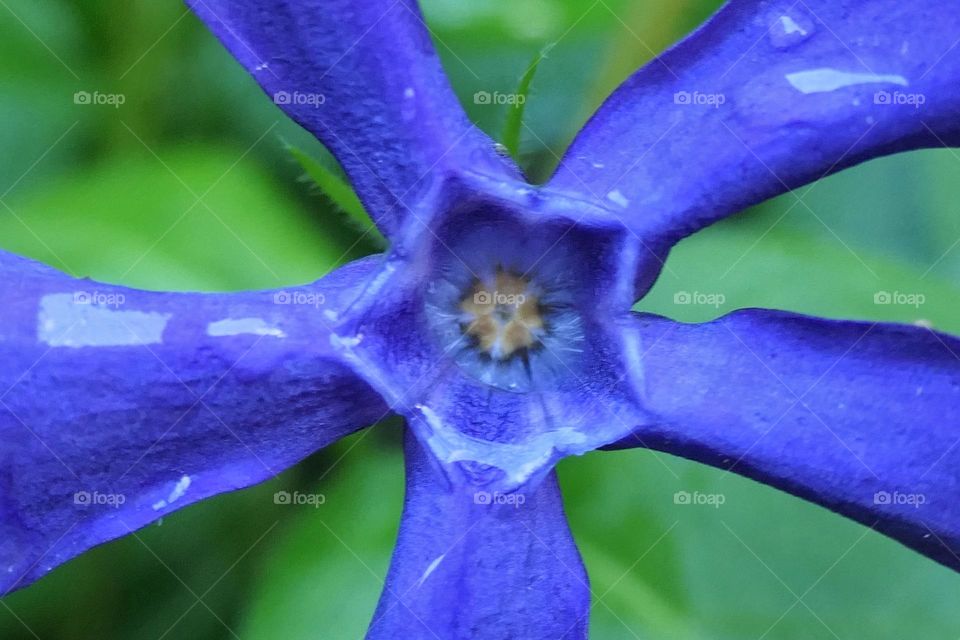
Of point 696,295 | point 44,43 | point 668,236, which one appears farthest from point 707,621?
point 44,43

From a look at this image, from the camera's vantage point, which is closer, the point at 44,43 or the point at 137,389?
the point at 137,389

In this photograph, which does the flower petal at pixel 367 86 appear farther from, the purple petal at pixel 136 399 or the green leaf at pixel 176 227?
the green leaf at pixel 176 227

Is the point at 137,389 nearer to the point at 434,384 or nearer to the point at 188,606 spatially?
the point at 434,384

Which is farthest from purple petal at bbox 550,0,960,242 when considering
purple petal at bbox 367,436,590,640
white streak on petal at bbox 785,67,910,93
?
purple petal at bbox 367,436,590,640

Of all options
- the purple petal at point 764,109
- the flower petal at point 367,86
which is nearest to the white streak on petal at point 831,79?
the purple petal at point 764,109

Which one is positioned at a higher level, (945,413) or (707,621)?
(945,413)

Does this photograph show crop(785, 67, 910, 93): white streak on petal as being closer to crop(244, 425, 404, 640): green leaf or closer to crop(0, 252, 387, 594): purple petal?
crop(0, 252, 387, 594): purple petal

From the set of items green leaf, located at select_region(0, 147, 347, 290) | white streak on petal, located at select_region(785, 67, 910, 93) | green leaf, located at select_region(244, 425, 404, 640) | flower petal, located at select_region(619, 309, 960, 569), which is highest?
white streak on petal, located at select_region(785, 67, 910, 93)

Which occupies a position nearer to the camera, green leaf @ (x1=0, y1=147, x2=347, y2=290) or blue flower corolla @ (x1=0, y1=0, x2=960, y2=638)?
blue flower corolla @ (x1=0, y1=0, x2=960, y2=638)
